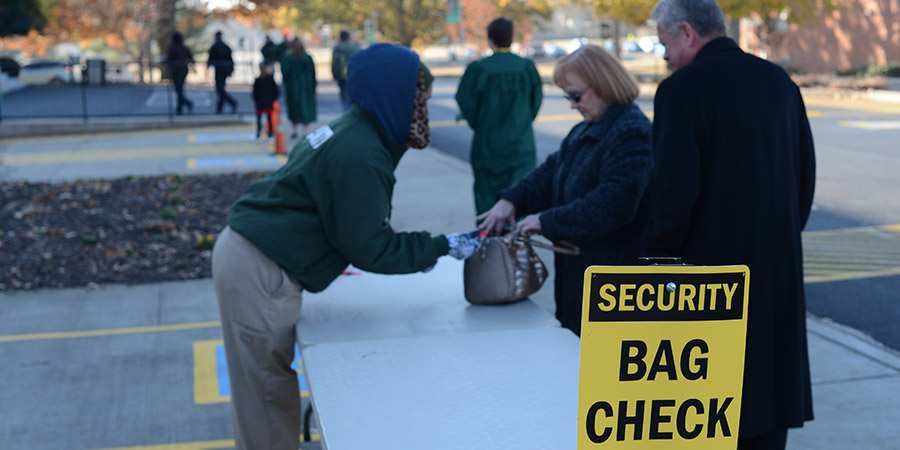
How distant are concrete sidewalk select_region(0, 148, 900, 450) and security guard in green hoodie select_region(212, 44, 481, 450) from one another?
534 mm

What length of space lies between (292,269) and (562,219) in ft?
3.42

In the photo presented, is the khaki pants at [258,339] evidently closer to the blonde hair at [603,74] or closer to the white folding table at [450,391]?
the white folding table at [450,391]

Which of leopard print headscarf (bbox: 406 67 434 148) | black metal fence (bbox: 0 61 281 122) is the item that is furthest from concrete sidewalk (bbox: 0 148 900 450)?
black metal fence (bbox: 0 61 281 122)

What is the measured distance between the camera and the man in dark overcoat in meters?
2.98

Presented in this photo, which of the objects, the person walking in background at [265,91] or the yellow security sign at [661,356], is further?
the person walking in background at [265,91]

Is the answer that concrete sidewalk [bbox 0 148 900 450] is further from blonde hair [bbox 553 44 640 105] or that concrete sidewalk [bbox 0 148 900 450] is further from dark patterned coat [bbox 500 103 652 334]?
blonde hair [bbox 553 44 640 105]

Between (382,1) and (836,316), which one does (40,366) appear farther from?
(382,1)

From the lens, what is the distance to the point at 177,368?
217 inches

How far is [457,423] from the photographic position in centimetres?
248

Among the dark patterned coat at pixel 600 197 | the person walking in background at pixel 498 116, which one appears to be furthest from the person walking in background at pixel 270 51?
the dark patterned coat at pixel 600 197

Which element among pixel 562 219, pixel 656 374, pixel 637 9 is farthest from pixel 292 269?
pixel 637 9

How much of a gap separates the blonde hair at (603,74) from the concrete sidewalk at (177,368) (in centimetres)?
99

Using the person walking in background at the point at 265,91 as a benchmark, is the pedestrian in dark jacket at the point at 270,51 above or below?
above

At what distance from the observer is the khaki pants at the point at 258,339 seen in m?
3.31
